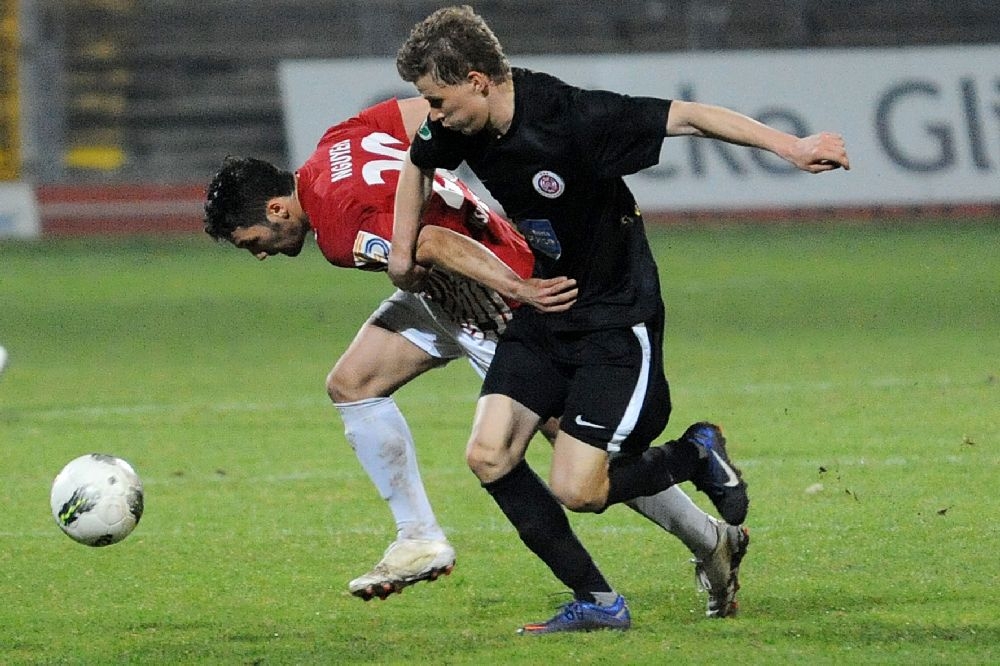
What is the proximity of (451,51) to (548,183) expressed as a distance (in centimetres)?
46

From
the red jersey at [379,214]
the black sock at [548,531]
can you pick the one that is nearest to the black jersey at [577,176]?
the red jersey at [379,214]

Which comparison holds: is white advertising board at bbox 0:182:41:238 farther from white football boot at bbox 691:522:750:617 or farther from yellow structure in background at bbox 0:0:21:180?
white football boot at bbox 691:522:750:617

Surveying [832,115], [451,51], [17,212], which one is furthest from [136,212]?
[451,51]

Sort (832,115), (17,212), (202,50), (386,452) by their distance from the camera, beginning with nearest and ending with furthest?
(386,452)
(832,115)
(17,212)
(202,50)

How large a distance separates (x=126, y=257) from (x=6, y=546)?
1183 cm

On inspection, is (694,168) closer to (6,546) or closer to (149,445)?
(149,445)

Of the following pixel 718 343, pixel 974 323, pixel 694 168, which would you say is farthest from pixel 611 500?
pixel 694 168

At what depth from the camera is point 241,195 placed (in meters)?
5.22

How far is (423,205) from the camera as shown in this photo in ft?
16.0

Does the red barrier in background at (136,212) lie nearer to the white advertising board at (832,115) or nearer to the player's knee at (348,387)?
the white advertising board at (832,115)

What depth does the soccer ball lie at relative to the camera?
203 inches

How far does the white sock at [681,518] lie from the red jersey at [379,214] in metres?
0.77

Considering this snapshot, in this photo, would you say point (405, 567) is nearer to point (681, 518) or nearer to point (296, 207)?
point (681, 518)

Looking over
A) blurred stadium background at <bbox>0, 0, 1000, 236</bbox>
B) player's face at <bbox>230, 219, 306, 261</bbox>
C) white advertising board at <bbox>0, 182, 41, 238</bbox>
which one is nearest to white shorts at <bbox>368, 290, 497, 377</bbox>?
player's face at <bbox>230, 219, 306, 261</bbox>
